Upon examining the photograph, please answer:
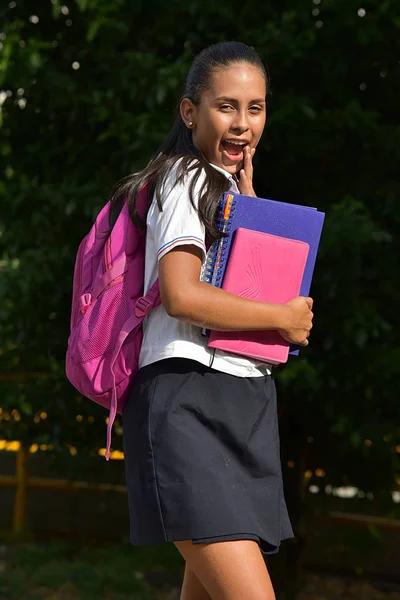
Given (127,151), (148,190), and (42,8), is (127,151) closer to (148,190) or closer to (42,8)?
(42,8)

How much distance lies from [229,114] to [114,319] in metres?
0.55

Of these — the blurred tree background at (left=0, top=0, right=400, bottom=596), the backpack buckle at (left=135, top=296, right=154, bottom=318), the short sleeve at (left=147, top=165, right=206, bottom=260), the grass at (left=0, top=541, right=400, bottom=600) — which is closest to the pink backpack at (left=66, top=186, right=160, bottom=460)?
the backpack buckle at (left=135, top=296, right=154, bottom=318)

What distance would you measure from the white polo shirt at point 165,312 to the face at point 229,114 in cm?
7

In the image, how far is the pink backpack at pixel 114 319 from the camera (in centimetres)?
230

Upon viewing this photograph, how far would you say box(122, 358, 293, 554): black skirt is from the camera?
2.18 metres

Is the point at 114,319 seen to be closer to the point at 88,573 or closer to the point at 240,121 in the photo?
the point at 240,121

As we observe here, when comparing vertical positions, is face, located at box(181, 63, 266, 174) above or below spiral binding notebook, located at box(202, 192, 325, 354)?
above

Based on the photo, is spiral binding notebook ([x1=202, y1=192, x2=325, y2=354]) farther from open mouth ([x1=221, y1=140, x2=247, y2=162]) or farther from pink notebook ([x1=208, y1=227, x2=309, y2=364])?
open mouth ([x1=221, y1=140, x2=247, y2=162])

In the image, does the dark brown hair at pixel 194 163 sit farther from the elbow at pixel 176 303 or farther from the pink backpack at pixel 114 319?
the elbow at pixel 176 303

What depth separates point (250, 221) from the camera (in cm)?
228

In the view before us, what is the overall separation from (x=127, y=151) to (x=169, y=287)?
1.97 m

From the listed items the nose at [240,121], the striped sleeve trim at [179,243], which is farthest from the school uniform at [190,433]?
the nose at [240,121]

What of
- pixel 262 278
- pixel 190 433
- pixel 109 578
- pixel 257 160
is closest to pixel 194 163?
pixel 262 278

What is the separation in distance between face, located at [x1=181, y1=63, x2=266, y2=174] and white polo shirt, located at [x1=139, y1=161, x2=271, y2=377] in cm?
7
